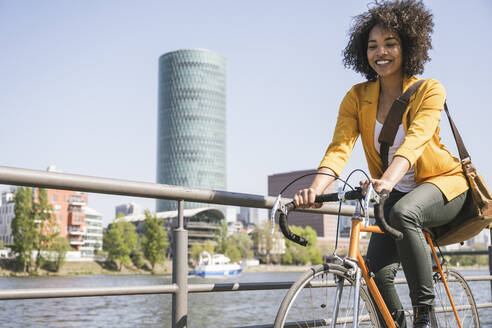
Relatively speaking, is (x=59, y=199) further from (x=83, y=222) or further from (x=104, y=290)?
(x=104, y=290)

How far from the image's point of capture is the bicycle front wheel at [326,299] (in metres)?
1.56

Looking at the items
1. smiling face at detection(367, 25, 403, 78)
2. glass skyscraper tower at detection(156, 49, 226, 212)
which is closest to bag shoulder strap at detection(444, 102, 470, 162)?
smiling face at detection(367, 25, 403, 78)

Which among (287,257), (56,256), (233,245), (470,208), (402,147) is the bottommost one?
(287,257)

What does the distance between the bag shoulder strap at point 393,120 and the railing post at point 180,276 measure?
871 mm

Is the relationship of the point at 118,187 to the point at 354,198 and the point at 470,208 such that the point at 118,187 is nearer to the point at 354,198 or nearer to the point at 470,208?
the point at 354,198

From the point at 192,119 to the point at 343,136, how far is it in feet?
345

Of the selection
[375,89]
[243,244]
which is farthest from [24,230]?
[375,89]

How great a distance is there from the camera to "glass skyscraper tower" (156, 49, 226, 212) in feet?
345

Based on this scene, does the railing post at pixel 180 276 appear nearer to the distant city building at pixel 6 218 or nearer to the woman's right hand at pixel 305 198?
the woman's right hand at pixel 305 198

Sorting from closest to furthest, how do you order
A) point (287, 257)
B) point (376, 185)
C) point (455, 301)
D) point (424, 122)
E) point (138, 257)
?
point (376, 185) → point (424, 122) → point (455, 301) → point (138, 257) → point (287, 257)

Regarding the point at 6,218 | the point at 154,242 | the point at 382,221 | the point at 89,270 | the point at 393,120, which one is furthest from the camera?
the point at 6,218

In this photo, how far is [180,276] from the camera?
2.03 m

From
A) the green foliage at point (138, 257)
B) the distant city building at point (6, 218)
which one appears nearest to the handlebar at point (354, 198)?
the green foliage at point (138, 257)

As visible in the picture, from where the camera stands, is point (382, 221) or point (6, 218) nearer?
point (382, 221)
